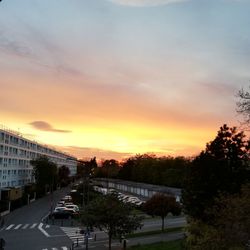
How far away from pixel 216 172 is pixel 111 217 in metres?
8.95

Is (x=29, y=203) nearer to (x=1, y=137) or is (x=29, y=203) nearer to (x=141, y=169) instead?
(x=1, y=137)

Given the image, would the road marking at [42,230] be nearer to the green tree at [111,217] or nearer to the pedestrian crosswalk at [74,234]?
the pedestrian crosswalk at [74,234]

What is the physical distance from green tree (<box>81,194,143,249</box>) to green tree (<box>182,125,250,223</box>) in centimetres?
477

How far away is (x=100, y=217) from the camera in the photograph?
128 feet

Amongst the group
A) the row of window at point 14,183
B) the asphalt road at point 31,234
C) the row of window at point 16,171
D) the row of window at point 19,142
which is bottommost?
the asphalt road at point 31,234

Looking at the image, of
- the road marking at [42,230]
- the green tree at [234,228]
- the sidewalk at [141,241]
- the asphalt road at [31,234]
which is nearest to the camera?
the green tree at [234,228]

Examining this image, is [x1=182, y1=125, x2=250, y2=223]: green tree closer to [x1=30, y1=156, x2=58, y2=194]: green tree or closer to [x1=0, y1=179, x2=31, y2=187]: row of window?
[x1=0, y1=179, x2=31, y2=187]: row of window

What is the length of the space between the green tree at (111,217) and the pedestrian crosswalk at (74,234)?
10.1 meters

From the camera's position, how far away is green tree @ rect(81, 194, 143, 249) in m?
39.0

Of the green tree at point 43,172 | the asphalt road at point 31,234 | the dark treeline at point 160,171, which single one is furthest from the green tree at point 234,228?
the green tree at point 43,172

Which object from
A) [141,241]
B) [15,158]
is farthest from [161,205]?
[15,158]

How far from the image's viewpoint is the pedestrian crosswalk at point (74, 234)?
51.1 m

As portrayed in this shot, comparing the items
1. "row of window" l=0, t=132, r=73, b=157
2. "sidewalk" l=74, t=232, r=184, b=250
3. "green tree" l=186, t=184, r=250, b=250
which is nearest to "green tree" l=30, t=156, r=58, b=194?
"row of window" l=0, t=132, r=73, b=157

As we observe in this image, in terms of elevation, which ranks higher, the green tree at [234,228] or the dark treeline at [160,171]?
the dark treeline at [160,171]
